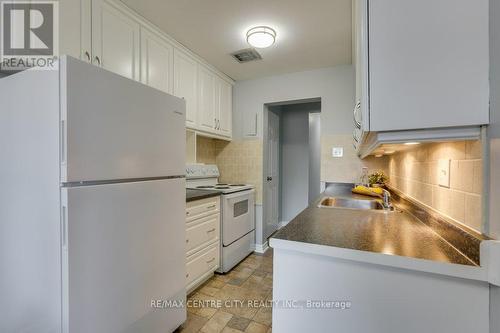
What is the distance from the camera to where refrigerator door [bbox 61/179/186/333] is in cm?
98

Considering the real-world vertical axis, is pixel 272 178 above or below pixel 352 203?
above

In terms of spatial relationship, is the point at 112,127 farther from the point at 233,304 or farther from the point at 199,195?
the point at 233,304

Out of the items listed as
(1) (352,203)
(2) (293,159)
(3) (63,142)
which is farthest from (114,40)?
(2) (293,159)

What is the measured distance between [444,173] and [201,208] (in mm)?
1752

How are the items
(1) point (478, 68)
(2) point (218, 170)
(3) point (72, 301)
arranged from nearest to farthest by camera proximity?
(1) point (478, 68) < (3) point (72, 301) < (2) point (218, 170)

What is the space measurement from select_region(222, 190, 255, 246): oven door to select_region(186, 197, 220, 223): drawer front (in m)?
0.12

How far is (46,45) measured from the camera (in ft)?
4.26

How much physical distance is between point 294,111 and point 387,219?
322 centimetres

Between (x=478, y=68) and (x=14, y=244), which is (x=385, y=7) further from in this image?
(x=14, y=244)

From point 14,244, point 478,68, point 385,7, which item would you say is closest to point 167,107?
point 14,244

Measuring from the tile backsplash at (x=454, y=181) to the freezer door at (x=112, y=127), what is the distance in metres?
1.43

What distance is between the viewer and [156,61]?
203cm

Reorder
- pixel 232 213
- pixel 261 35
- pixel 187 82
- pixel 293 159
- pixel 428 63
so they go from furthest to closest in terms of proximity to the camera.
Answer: pixel 293 159
pixel 232 213
pixel 187 82
pixel 261 35
pixel 428 63

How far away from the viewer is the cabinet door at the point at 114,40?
155 cm
